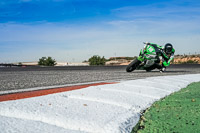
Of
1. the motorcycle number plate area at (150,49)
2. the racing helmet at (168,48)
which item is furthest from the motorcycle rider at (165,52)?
the motorcycle number plate area at (150,49)

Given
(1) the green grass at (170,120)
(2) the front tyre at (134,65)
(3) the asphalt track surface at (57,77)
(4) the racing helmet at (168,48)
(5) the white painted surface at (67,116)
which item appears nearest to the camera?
(5) the white painted surface at (67,116)

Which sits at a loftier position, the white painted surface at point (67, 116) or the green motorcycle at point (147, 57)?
the green motorcycle at point (147, 57)

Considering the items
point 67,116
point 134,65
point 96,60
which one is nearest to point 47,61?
point 96,60

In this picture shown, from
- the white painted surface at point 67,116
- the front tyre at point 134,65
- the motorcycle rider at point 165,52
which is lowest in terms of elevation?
the white painted surface at point 67,116

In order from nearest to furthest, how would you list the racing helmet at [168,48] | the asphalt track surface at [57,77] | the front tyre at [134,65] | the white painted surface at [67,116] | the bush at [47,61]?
the white painted surface at [67,116], the asphalt track surface at [57,77], the racing helmet at [168,48], the front tyre at [134,65], the bush at [47,61]

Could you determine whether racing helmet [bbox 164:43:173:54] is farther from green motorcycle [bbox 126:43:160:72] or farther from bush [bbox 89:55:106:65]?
bush [bbox 89:55:106:65]

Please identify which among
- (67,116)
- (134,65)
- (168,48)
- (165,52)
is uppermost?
(168,48)

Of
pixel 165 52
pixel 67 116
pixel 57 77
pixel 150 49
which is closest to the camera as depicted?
pixel 67 116

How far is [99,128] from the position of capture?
1856 mm

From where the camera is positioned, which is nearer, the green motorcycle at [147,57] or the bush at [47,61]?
the green motorcycle at [147,57]

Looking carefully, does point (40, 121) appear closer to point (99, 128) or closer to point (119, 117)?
point (99, 128)

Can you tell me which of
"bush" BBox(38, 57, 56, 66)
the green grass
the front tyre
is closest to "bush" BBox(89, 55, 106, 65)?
"bush" BBox(38, 57, 56, 66)

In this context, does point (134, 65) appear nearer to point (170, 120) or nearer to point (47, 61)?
point (170, 120)

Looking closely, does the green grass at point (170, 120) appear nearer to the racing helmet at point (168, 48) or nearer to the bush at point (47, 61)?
the racing helmet at point (168, 48)
